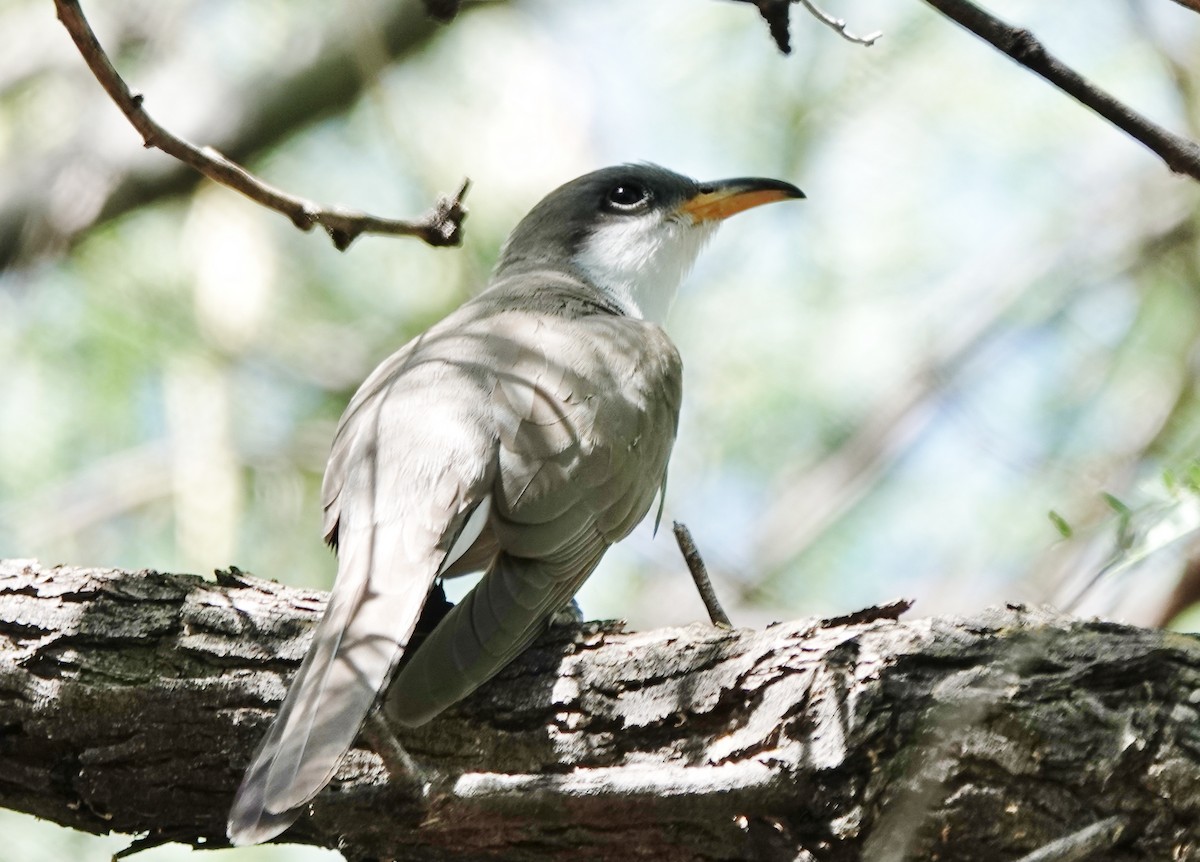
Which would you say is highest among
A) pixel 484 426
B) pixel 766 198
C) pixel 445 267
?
pixel 445 267

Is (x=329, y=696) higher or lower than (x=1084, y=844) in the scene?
higher

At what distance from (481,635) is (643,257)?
299 cm

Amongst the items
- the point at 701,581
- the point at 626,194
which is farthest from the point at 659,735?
the point at 626,194

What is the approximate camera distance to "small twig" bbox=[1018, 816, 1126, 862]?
274cm

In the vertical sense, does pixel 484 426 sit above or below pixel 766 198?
below

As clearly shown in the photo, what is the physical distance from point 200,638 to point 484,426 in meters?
Result: 1.01

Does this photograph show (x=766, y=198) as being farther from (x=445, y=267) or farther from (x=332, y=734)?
(x=332, y=734)

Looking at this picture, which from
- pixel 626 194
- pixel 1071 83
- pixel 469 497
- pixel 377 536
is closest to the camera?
pixel 1071 83

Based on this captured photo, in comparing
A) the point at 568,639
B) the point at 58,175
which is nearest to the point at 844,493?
the point at 568,639

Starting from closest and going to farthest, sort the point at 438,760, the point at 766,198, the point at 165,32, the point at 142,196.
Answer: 1. the point at 438,760
2. the point at 766,198
3. the point at 142,196
4. the point at 165,32

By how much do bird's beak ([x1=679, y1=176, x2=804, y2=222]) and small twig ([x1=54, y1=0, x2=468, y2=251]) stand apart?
8.80 ft

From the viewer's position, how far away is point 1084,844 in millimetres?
2869

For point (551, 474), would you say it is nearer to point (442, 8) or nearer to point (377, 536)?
point (377, 536)

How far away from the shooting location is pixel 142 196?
7492 mm
